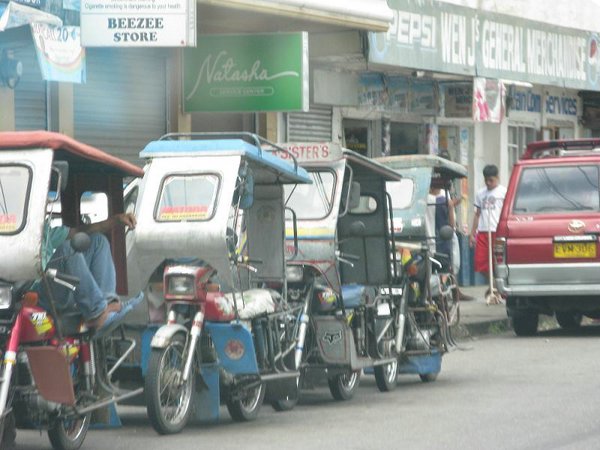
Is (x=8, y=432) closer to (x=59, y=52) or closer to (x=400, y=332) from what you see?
(x=400, y=332)

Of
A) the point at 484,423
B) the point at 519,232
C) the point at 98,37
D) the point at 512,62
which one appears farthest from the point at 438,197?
the point at 484,423

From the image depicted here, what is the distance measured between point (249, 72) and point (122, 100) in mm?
1523

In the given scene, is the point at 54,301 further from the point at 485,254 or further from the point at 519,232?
the point at 485,254

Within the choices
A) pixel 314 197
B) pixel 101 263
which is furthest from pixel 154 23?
pixel 101 263

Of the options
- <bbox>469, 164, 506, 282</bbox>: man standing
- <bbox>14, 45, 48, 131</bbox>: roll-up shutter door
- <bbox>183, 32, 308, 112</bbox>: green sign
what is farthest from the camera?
<bbox>469, 164, 506, 282</bbox>: man standing

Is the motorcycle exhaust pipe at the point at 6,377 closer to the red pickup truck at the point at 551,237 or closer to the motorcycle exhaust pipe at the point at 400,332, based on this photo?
the motorcycle exhaust pipe at the point at 400,332

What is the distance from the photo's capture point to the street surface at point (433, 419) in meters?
9.45

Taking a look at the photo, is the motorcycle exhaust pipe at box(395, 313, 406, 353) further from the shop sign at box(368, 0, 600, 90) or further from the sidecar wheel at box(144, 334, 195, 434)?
the shop sign at box(368, 0, 600, 90)

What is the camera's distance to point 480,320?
18562mm

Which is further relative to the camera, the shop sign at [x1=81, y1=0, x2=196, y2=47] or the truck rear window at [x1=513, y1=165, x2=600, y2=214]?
the truck rear window at [x1=513, y1=165, x2=600, y2=214]

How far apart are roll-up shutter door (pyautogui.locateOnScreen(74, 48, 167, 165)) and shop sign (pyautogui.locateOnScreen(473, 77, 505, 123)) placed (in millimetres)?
5539

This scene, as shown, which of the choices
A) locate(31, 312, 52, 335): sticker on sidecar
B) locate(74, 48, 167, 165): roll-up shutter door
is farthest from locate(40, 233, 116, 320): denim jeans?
locate(74, 48, 167, 165): roll-up shutter door

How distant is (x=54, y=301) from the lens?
8.82 meters

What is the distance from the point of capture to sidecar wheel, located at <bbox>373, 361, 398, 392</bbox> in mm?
12312
